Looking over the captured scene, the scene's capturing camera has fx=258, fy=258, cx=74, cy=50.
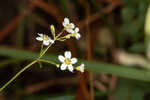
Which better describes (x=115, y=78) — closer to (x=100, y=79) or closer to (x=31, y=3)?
(x=100, y=79)

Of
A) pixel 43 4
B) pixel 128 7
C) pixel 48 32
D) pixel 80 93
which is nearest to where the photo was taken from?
pixel 80 93

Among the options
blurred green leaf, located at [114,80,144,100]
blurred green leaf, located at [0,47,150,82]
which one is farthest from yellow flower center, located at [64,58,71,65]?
blurred green leaf, located at [114,80,144,100]

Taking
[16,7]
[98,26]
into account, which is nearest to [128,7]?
[98,26]

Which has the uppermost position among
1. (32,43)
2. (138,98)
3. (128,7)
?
(128,7)

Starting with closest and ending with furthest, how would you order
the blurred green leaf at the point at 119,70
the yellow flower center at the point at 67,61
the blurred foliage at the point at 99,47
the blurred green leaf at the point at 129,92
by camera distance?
1. the yellow flower center at the point at 67,61
2. the blurred green leaf at the point at 119,70
3. the blurred foliage at the point at 99,47
4. the blurred green leaf at the point at 129,92

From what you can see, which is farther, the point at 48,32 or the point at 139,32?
the point at 48,32

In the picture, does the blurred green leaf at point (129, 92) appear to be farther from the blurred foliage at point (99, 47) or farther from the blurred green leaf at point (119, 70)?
the blurred green leaf at point (119, 70)

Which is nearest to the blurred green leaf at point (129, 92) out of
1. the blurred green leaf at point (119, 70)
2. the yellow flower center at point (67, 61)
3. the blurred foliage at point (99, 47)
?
the blurred foliage at point (99, 47)

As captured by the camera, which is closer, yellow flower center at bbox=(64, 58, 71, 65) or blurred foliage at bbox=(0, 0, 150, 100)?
yellow flower center at bbox=(64, 58, 71, 65)

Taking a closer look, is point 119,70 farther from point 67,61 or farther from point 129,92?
point 67,61

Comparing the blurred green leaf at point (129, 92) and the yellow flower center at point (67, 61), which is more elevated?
the yellow flower center at point (67, 61)

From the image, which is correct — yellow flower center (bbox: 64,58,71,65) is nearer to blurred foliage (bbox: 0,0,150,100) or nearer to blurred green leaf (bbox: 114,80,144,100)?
blurred foliage (bbox: 0,0,150,100)
